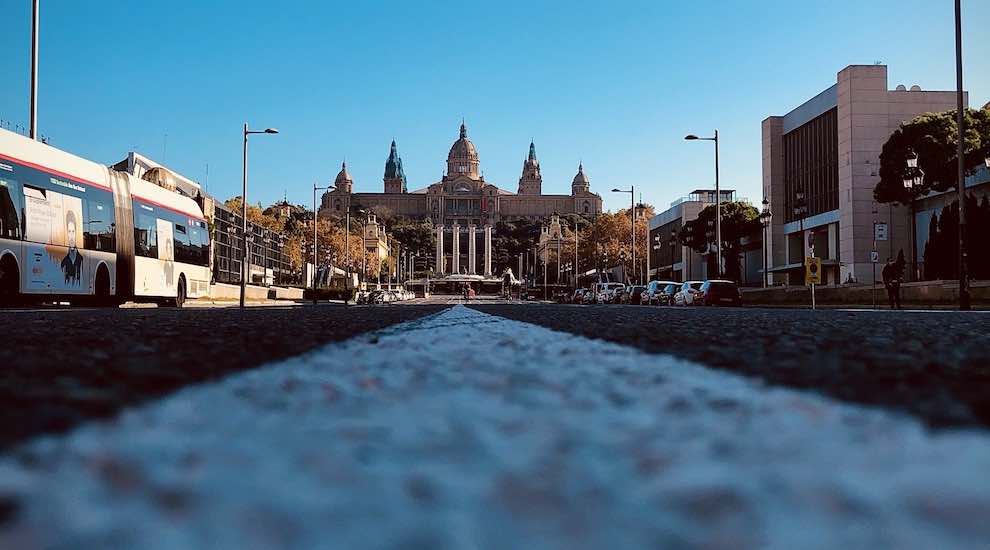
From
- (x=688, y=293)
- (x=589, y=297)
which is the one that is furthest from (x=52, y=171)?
(x=589, y=297)

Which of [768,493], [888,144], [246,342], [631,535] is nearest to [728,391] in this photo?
[768,493]

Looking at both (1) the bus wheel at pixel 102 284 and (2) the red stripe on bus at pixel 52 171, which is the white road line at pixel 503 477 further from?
(1) the bus wheel at pixel 102 284

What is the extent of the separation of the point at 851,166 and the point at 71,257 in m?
51.5

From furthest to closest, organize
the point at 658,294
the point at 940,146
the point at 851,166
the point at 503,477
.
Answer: the point at 851,166 < the point at 658,294 < the point at 940,146 < the point at 503,477

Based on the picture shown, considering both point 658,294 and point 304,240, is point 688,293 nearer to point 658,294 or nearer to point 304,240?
point 658,294

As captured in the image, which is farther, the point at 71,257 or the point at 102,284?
the point at 102,284

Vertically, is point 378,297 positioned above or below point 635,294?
below

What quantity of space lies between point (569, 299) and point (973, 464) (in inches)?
3280

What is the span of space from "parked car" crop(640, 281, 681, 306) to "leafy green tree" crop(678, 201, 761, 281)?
100 feet

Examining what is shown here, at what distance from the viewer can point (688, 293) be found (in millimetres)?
41188

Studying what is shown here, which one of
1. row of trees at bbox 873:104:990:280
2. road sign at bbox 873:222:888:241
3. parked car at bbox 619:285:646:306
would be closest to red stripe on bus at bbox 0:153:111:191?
row of trees at bbox 873:104:990:280

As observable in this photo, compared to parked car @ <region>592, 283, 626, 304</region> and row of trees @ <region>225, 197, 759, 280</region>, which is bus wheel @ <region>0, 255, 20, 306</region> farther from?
row of trees @ <region>225, 197, 759, 280</region>

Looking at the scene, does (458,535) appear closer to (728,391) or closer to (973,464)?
(973,464)

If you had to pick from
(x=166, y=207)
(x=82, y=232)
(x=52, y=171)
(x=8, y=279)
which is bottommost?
(x=8, y=279)
